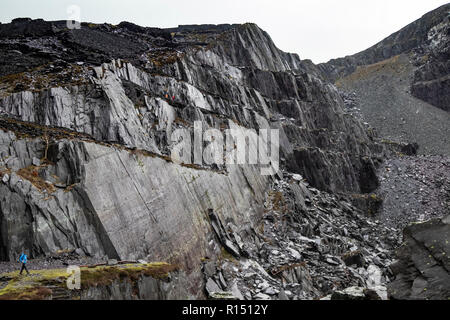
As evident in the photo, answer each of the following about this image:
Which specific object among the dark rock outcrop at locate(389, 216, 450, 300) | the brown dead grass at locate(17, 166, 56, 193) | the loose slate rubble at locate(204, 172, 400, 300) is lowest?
the loose slate rubble at locate(204, 172, 400, 300)

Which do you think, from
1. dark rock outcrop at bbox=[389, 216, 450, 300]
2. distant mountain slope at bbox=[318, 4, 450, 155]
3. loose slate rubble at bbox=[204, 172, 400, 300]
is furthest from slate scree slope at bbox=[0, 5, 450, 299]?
distant mountain slope at bbox=[318, 4, 450, 155]

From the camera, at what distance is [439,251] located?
1900cm

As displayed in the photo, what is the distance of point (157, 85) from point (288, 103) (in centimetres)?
3523

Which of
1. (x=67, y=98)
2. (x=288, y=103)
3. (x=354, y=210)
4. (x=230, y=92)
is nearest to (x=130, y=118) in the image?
(x=67, y=98)

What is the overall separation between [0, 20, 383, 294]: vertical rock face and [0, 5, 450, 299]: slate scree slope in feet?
0.44

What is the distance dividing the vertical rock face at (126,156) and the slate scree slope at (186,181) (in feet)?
0.44

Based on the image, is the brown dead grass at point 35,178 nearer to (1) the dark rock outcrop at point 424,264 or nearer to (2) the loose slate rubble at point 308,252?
(2) the loose slate rubble at point 308,252

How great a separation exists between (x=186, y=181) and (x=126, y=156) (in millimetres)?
6728

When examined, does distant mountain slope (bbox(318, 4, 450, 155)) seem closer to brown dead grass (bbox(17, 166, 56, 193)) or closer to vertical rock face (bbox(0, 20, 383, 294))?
vertical rock face (bbox(0, 20, 383, 294))

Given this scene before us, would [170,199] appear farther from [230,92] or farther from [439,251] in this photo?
[230,92]

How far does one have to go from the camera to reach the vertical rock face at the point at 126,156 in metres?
21.9

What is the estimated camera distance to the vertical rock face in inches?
862

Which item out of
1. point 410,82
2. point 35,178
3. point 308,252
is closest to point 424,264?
point 308,252

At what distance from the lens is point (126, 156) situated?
87.4 ft
